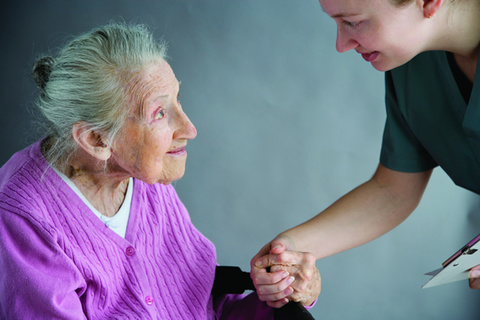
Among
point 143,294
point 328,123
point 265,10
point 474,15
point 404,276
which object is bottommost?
point 404,276

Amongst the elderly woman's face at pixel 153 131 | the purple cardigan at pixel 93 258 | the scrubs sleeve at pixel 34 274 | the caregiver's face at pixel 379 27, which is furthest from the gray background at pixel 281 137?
the caregiver's face at pixel 379 27

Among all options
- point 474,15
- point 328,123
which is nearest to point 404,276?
point 328,123

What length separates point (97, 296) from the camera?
1287 mm

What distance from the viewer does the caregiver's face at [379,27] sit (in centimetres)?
108

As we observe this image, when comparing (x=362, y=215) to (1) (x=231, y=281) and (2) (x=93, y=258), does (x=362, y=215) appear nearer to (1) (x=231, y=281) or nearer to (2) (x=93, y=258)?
(1) (x=231, y=281)

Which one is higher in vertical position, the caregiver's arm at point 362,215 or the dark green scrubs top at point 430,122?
the dark green scrubs top at point 430,122

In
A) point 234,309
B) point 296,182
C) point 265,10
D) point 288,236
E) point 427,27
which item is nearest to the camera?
point 427,27

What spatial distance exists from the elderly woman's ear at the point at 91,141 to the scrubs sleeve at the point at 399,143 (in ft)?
2.63

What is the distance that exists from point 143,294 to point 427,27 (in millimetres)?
970

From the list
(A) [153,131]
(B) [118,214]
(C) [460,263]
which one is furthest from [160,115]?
(C) [460,263]

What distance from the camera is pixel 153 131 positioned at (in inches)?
52.7

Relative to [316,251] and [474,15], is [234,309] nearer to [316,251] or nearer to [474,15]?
[316,251]

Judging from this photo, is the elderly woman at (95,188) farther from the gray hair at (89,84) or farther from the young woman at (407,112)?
the young woman at (407,112)

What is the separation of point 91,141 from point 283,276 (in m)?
0.63
